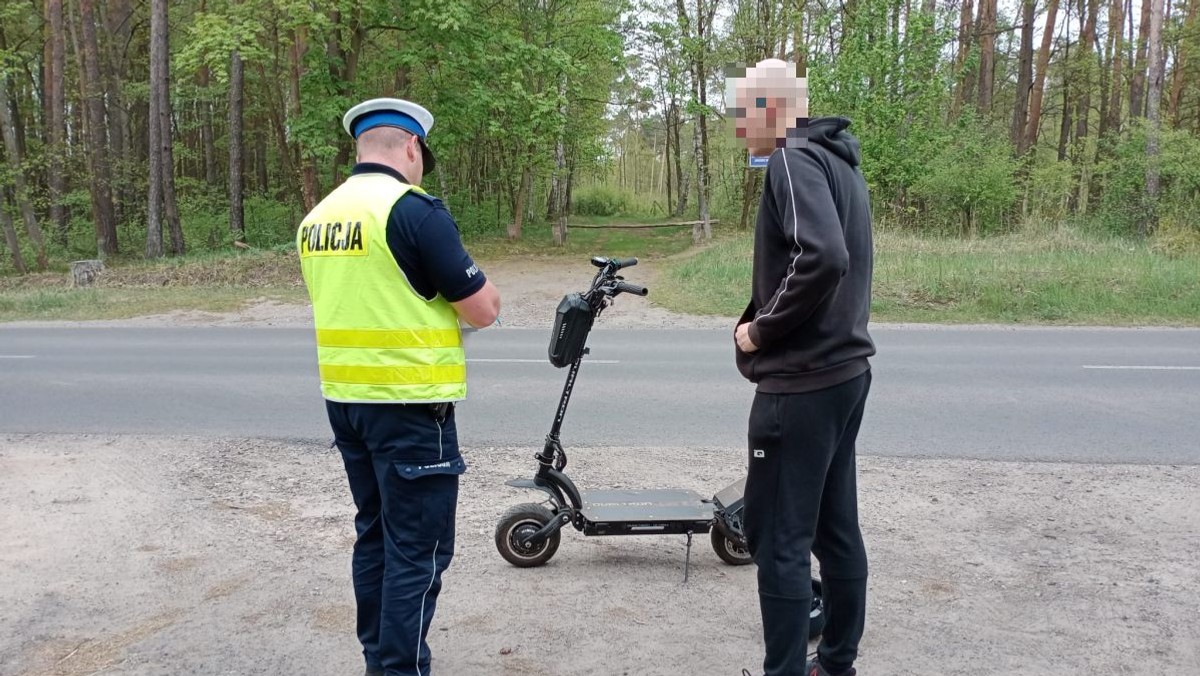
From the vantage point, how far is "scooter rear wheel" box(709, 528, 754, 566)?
4.27m

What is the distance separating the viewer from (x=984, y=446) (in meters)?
6.58

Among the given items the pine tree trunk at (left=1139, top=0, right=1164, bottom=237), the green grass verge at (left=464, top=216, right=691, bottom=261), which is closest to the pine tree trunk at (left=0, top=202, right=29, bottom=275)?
the green grass verge at (left=464, top=216, right=691, bottom=261)

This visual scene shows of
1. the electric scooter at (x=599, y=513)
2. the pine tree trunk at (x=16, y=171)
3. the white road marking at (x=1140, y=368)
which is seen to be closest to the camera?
the electric scooter at (x=599, y=513)

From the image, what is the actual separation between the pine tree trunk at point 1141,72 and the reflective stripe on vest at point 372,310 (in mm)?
28665

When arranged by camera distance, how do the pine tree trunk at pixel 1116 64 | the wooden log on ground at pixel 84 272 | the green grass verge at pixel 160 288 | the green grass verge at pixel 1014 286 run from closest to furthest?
the green grass verge at pixel 1014 286 → the green grass verge at pixel 160 288 → the wooden log on ground at pixel 84 272 → the pine tree trunk at pixel 1116 64

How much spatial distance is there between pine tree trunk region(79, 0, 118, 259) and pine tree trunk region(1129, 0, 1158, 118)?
A: 2895 cm

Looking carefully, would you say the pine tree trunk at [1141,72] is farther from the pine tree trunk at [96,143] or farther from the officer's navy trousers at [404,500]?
the pine tree trunk at [96,143]

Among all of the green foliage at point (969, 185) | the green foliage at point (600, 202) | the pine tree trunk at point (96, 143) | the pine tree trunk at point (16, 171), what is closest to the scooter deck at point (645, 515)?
the green foliage at point (969, 185)

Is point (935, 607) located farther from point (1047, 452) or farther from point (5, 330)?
point (5, 330)

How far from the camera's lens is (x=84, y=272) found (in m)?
18.9

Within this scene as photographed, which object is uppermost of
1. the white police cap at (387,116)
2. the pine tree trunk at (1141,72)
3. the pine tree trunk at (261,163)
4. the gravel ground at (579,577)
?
the pine tree trunk at (1141,72)

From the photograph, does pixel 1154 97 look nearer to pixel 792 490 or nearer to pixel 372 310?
pixel 792 490

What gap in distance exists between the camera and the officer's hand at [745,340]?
109 inches

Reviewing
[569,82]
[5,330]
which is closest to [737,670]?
[5,330]
